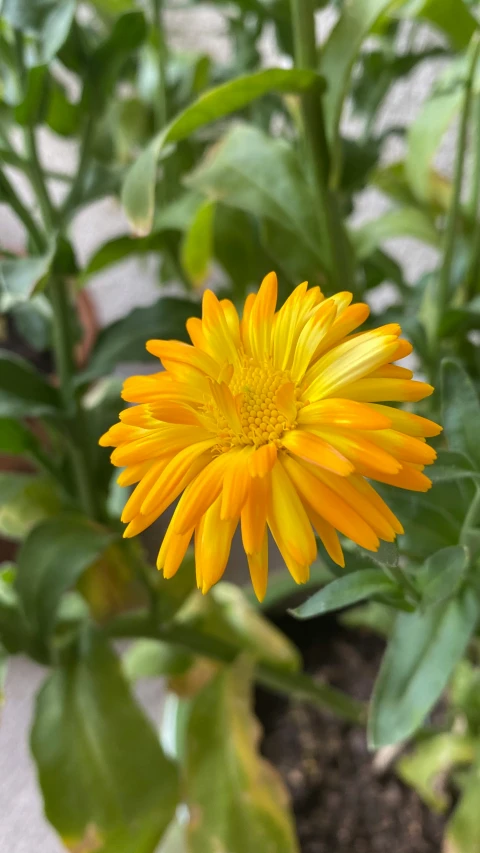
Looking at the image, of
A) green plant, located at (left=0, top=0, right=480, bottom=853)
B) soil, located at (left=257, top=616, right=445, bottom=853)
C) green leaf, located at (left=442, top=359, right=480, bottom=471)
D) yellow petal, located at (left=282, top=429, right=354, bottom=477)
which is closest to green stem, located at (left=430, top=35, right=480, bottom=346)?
green plant, located at (left=0, top=0, right=480, bottom=853)

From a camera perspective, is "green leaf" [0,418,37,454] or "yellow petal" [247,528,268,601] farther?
"green leaf" [0,418,37,454]

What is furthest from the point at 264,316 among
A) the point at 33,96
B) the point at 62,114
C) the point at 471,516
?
the point at 62,114

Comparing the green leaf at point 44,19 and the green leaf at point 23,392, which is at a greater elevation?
the green leaf at point 44,19

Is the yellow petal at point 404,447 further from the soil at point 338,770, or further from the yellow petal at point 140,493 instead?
the soil at point 338,770

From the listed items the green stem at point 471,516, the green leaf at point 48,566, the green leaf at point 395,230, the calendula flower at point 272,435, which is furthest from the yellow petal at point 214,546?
the green leaf at point 395,230

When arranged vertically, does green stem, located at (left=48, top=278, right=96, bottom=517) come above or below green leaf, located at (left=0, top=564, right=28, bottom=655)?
above

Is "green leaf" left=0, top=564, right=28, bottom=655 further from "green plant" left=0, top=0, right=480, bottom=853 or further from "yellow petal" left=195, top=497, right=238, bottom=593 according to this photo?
Answer: "yellow petal" left=195, top=497, right=238, bottom=593

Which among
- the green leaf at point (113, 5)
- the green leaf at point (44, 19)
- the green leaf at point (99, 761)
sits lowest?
the green leaf at point (99, 761)

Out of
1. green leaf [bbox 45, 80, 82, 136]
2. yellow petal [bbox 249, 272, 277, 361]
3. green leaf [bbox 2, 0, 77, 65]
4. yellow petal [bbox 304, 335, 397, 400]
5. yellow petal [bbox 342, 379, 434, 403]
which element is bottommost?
yellow petal [bbox 342, 379, 434, 403]

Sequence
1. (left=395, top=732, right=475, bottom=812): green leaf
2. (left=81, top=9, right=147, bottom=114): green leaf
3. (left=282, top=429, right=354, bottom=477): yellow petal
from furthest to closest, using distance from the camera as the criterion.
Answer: (left=395, top=732, right=475, bottom=812): green leaf
(left=81, top=9, right=147, bottom=114): green leaf
(left=282, top=429, right=354, bottom=477): yellow petal

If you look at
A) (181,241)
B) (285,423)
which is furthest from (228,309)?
(181,241)
